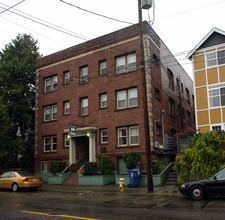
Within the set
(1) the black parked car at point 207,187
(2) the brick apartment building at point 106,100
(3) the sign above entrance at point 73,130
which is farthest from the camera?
(3) the sign above entrance at point 73,130

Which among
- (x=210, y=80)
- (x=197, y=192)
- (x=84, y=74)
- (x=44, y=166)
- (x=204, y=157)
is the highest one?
(x=84, y=74)

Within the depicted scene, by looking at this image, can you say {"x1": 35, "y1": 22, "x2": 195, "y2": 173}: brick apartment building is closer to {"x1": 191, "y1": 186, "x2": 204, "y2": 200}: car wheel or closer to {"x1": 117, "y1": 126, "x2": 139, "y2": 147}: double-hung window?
{"x1": 117, "y1": 126, "x2": 139, "y2": 147}: double-hung window

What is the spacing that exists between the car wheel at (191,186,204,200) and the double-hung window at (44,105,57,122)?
17.4 meters

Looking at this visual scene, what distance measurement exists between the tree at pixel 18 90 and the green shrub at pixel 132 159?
10.4 meters

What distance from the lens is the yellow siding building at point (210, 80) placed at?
853 inches

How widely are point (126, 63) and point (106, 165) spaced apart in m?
8.46

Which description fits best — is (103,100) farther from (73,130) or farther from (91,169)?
(91,169)

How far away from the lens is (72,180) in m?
21.4

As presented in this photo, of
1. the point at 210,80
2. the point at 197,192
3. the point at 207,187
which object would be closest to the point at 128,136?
the point at 210,80

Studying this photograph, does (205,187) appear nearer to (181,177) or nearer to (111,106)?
(181,177)

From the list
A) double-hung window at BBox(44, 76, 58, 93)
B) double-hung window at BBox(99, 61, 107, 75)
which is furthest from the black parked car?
double-hung window at BBox(44, 76, 58, 93)

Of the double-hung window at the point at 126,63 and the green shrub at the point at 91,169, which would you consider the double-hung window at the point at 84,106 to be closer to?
the double-hung window at the point at 126,63

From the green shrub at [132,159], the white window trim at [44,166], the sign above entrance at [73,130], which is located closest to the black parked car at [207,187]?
the green shrub at [132,159]

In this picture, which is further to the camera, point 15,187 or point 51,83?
point 51,83
